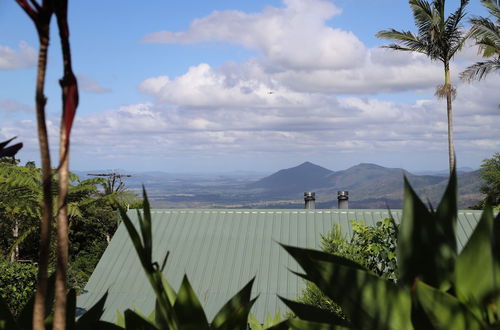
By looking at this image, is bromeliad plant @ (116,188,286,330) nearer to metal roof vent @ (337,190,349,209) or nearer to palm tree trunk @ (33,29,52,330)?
palm tree trunk @ (33,29,52,330)

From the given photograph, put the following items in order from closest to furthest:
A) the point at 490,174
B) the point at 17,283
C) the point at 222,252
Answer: the point at 222,252
the point at 17,283
the point at 490,174

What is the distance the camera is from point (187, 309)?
953 mm

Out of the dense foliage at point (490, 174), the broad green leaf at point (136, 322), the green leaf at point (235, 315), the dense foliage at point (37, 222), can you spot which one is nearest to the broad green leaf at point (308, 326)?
the green leaf at point (235, 315)

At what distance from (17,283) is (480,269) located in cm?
1338

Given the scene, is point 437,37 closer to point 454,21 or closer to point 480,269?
point 454,21

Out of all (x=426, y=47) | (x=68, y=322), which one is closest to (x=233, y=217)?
(x=426, y=47)

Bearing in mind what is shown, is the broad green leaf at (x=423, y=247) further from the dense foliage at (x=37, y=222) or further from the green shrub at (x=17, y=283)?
the green shrub at (x=17, y=283)

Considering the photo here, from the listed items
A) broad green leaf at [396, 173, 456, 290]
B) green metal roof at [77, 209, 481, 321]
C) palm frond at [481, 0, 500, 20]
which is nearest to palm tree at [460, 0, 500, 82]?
palm frond at [481, 0, 500, 20]

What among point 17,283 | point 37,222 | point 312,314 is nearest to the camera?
point 312,314

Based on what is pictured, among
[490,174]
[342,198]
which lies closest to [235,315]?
[342,198]

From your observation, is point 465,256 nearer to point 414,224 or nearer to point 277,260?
point 414,224

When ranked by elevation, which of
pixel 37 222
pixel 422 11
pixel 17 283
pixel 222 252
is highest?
pixel 422 11

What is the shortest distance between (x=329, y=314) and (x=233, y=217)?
41.4 feet

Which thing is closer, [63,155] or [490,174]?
[63,155]
